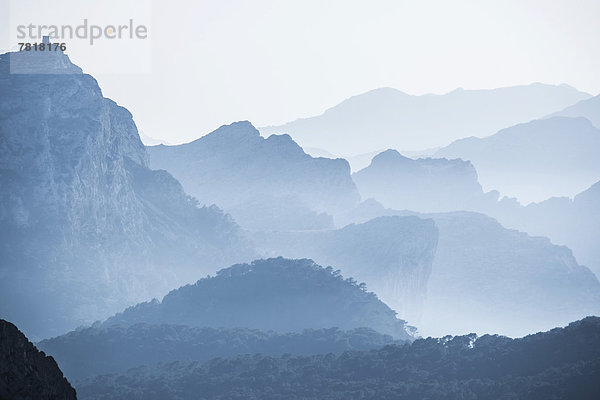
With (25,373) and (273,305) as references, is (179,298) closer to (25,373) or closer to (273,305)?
(273,305)

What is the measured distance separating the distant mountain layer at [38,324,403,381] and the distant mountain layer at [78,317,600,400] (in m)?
9.73

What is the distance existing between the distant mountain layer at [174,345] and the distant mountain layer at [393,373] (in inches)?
383

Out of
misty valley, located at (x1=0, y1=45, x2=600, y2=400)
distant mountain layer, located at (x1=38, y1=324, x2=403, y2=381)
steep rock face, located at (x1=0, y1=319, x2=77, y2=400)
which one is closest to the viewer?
steep rock face, located at (x1=0, y1=319, x2=77, y2=400)

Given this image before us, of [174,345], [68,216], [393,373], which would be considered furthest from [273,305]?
[393,373]

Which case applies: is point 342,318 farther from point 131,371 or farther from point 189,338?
point 131,371

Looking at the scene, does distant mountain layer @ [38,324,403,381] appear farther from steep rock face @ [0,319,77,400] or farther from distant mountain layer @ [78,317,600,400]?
steep rock face @ [0,319,77,400]

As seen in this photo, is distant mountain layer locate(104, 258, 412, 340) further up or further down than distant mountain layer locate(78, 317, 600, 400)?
further up

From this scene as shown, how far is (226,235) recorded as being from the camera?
582 feet

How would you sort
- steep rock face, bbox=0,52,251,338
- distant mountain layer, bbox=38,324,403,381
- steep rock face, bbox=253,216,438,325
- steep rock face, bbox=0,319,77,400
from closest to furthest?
steep rock face, bbox=0,319,77,400, distant mountain layer, bbox=38,324,403,381, steep rock face, bbox=0,52,251,338, steep rock face, bbox=253,216,438,325

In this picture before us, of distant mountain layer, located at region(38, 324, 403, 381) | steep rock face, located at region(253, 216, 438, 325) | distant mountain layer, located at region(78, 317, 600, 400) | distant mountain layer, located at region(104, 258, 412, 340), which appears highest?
steep rock face, located at region(253, 216, 438, 325)

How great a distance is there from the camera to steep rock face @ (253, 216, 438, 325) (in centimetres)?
17412

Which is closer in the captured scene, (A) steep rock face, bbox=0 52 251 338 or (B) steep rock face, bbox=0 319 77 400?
(B) steep rock face, bbox=0 319 77 400

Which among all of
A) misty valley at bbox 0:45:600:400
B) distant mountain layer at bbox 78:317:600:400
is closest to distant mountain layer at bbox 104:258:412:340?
misty valley at bbox 0:45:600:400

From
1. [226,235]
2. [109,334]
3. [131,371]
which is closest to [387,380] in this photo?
[131,371]
